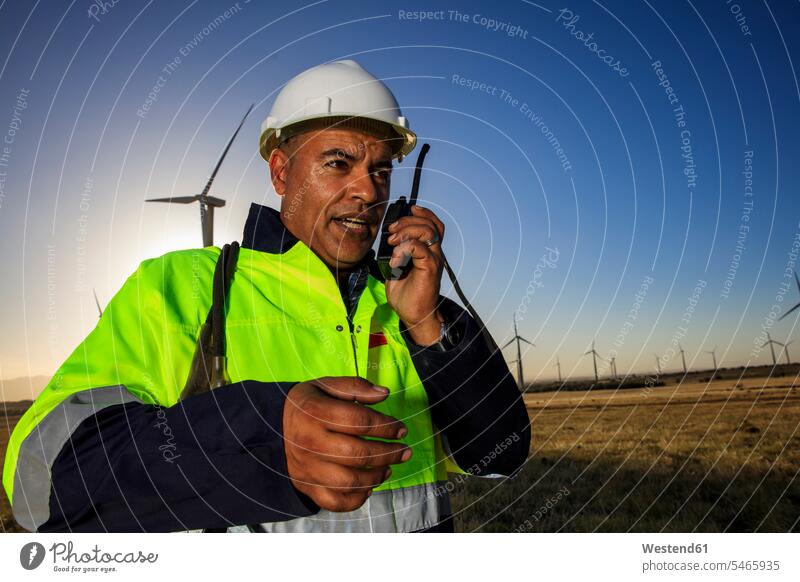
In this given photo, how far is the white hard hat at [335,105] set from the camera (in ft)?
14.6

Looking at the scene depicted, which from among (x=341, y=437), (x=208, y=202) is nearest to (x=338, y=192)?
(x=341, y=437)

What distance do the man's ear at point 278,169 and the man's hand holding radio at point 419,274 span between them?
127 cm

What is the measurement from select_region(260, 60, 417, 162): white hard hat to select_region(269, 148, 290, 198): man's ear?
0.11 metres

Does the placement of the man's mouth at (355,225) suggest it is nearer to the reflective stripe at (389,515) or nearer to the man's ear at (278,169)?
the man's ear at (278,169)

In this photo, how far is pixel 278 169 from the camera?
471 centimetres

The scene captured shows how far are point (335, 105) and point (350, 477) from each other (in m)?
2.80
